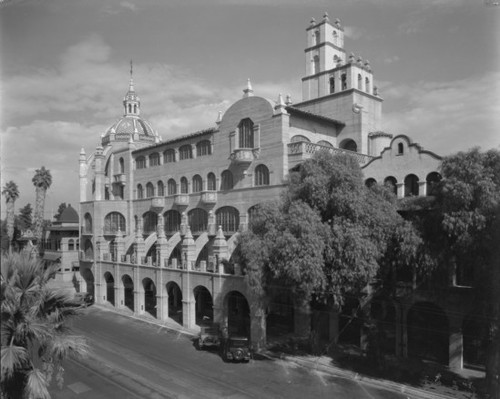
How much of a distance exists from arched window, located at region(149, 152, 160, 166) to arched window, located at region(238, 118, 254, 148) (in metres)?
15.2

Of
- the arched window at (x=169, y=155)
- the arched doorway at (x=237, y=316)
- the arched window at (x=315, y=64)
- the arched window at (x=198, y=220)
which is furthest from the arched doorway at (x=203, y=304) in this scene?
the arched window at (x=315, y=64)

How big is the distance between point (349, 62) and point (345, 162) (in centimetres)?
2078

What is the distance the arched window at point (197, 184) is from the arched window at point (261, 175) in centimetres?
903

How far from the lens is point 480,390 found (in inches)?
879

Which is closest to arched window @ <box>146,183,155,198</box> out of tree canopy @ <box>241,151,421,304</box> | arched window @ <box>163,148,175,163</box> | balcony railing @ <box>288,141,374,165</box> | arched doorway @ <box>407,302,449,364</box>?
arched window @ <box>163,148,175,163</box>

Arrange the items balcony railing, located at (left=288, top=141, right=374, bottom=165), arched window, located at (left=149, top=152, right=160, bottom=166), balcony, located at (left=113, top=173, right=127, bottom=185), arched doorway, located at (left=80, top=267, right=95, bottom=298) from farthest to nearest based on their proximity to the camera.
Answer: balcony, located at (left=113, top=173, right=127, bottom=185) → arched window, located at (left=149, top=152, right=160, bottom=166) → arched doorway, located at (left=80, top=267, right=95, bottom=298) → balcony railing, located at (left=288, top=141, right=374, bottom=165)

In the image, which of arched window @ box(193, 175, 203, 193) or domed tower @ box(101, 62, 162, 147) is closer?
arched window @ box(193, 175, 203, 193)

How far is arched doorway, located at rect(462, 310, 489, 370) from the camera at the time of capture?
24770 mm

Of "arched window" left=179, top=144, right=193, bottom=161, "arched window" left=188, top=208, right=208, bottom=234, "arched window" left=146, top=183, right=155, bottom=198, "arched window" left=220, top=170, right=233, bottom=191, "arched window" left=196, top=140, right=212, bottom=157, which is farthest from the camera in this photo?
"arched window" left=146, top=183, right=155, bottom=198

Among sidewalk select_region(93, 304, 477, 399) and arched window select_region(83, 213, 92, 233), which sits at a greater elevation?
arched window select_region(83, 213, 92, 233)

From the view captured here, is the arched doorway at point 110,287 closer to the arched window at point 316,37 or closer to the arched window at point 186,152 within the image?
the arched window at point 186,152

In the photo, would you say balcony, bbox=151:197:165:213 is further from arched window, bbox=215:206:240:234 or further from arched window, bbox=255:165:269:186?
arched window, bbox=255:165:269:186

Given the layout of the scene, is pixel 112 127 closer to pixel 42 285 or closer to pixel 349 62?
pixel 349 62

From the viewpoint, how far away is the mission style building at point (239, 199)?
2859cm
